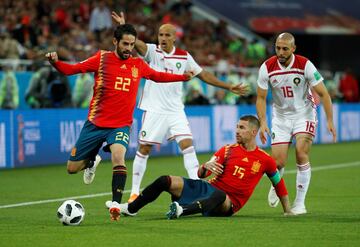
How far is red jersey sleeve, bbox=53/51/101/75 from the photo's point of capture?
35.6 ft

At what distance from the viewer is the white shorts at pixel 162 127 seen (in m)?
13.3

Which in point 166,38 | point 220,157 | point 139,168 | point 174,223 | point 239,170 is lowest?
point 174,223

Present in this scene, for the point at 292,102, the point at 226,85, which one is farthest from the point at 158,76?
the point at 292,102

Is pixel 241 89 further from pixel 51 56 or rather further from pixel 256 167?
pixel 51 56

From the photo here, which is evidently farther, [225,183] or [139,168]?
[139,168]

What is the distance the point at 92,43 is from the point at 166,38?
12606 millimetres

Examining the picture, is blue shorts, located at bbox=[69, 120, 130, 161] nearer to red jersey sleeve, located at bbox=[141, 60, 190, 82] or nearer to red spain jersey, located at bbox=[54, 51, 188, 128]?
red spain jersey, located at bbox=[54, 51, 188, 128]

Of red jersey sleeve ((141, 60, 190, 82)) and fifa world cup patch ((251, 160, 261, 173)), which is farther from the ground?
red jersey sleeve ((141, 60, 190, 82))

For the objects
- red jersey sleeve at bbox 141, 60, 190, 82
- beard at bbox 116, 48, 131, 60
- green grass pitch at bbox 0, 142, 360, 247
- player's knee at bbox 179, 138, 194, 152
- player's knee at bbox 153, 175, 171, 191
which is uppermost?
beard at bbox 116, 48, 131, 60

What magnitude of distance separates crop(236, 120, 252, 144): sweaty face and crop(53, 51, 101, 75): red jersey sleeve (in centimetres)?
190

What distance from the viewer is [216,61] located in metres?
29.7

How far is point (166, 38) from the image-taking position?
518 inches

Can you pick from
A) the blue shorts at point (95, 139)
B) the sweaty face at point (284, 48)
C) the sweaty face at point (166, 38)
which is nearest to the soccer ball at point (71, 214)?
the blue shorts at point (95, 139)

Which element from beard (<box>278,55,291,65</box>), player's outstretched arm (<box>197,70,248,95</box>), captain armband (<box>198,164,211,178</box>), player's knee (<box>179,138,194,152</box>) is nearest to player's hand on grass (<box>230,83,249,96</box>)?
player's outstretched arm (<box>197,70,248,95</box>)
